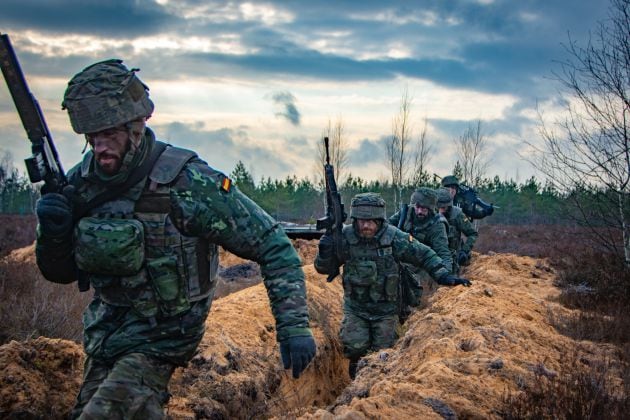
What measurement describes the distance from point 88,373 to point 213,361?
3274 millimetres

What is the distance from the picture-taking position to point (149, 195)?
3.21 meters

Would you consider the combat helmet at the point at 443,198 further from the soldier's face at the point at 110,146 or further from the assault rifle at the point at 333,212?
the soldier's face at the point at 110,146

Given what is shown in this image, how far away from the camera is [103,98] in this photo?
315 cm

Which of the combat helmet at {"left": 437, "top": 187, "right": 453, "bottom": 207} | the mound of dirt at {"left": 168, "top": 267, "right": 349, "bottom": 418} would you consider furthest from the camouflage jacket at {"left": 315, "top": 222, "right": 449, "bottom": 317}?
the combat helmet at {"left": 437, "top": 187, "right": 453, "bottom": 207}

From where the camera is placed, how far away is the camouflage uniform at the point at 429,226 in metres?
9.41

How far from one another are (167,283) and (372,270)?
4.60 metres

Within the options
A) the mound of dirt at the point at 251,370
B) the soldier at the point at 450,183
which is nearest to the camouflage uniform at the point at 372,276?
the mound of dirt at the point at 251,370

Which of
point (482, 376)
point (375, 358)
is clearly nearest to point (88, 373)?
point (482, 376)

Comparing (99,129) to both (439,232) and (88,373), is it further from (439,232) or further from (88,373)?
(439,232)

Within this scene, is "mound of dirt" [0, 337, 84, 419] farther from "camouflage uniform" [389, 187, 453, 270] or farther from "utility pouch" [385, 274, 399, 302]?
"camouflage uniform" [389, 187, 453, 270]

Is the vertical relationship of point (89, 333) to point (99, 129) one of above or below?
below

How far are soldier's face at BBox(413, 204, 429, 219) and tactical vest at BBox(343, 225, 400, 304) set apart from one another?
7.48 feet

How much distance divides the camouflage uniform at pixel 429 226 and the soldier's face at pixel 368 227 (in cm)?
205

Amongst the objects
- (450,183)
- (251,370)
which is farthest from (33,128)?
(450,183)
